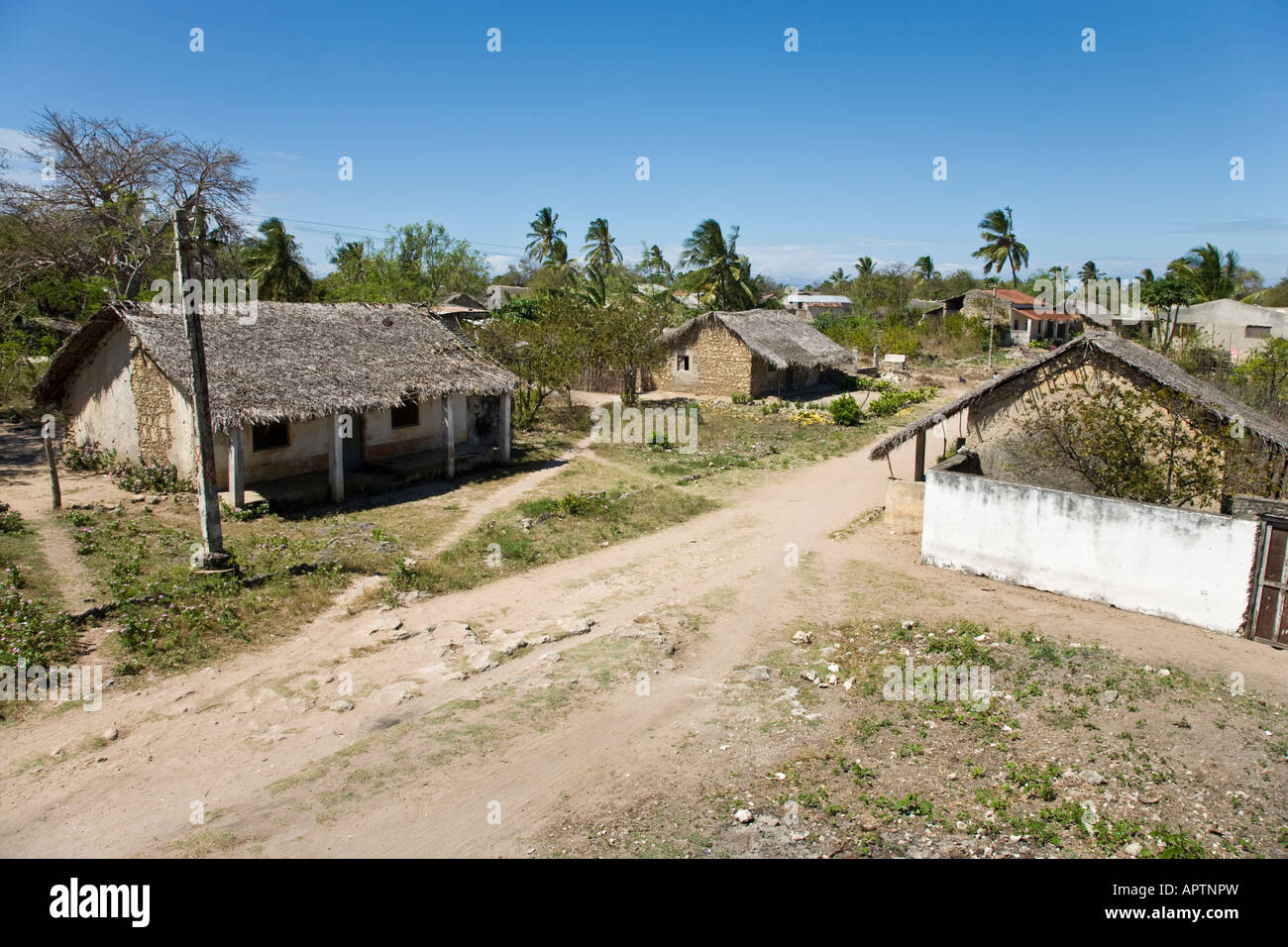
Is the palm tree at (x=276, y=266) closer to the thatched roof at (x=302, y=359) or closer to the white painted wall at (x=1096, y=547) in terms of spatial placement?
the thatched roof at (x=302, y=359)

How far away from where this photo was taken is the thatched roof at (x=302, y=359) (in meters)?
15.1

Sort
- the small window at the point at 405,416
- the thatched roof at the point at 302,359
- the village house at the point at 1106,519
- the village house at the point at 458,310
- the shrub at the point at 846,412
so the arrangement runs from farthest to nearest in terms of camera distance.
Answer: the village house at the point at 458,310 < the shrub at the point at 846,412 < the small window at the point at 405,416 < the thatched roof at the point at 302,359 < the village house at the point at 1106,519

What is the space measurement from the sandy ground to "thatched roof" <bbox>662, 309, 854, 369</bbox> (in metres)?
19.4

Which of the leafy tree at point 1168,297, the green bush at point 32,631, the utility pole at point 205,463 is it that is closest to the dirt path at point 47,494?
the green bush at point 32,631

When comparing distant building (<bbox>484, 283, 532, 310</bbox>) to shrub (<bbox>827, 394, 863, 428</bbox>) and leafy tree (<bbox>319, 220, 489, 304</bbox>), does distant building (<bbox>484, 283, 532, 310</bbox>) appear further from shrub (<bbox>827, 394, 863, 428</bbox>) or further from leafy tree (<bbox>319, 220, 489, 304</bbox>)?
shrub (<bbox>827, 394, 863, 428</bbox>)

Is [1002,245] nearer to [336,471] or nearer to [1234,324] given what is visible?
[1234,324]

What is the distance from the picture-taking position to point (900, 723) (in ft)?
26.9

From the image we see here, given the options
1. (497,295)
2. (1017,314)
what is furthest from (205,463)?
(1017,314)

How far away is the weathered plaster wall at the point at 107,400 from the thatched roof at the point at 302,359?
0.26 meters

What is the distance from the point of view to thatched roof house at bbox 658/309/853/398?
32219 millimetres

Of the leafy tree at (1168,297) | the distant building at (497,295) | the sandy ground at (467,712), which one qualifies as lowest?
the sandy ground at (467,712)

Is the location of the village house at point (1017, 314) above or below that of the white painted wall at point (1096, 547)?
above

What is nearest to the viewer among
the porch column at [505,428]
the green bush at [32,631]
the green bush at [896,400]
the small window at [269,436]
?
the green bush at [32,631]
